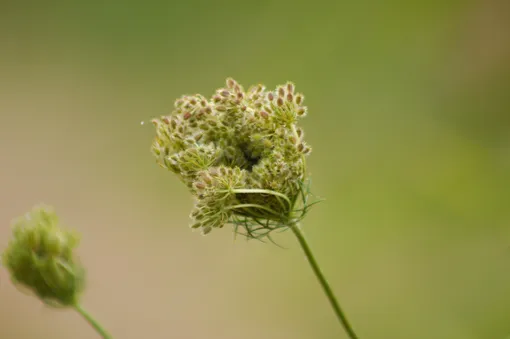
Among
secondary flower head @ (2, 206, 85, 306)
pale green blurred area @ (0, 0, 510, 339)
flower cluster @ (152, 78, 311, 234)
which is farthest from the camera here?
pale green blurred area @ (0, 0, 510, 339)

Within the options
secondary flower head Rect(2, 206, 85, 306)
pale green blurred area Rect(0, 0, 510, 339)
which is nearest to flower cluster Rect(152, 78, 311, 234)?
secondary flower head Rect(2, 206, 85, 306)

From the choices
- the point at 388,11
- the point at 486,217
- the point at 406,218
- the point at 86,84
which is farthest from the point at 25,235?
the point at 86,84

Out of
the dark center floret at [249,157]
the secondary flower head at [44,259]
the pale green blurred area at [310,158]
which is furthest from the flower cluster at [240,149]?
the pale green blurred area at [310,158]

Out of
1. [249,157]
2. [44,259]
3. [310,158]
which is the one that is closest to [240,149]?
[249,157]

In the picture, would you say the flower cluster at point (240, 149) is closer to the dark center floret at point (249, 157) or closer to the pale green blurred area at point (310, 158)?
the dark center floret at point (249, 157)

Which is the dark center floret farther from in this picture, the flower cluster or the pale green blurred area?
the pale green blurred area
